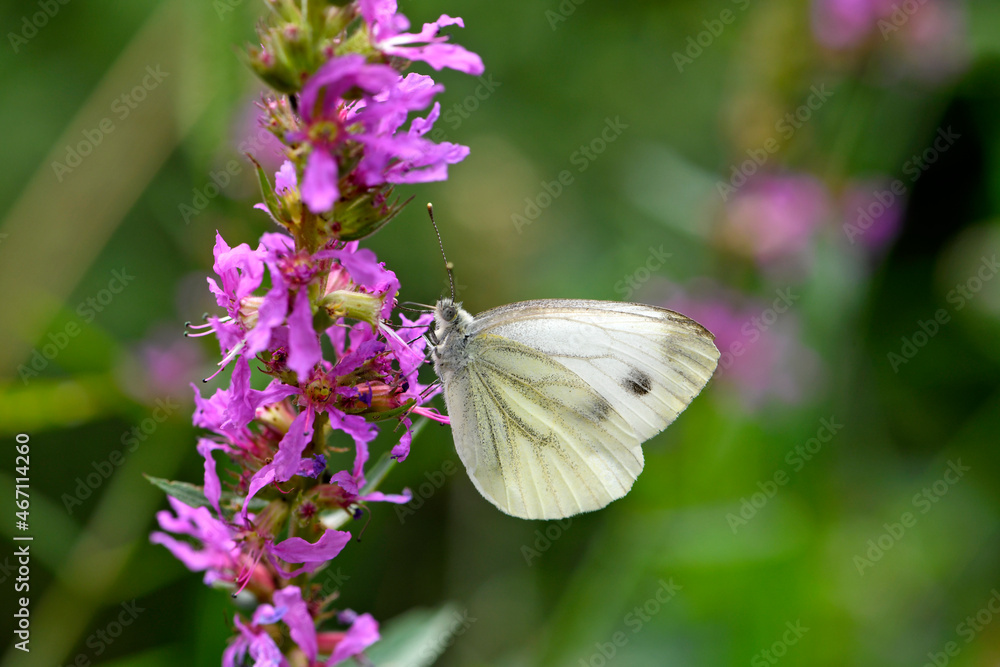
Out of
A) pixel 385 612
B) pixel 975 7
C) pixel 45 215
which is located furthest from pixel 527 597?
pixel 975 7

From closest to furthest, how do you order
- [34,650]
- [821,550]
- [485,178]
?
1. [34,650]
2. [821,550]
3. [485,178]

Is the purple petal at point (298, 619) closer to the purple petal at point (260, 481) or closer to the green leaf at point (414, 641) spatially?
the purple petal at point (260, 481)

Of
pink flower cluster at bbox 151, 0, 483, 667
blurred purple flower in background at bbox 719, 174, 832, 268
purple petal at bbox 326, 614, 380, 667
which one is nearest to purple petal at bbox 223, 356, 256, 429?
pink flower cluster at bbox 151, 0, 483, 667

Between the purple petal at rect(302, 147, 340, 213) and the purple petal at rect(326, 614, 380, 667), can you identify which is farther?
the purple petal at rect(326, 614, 380, 667)

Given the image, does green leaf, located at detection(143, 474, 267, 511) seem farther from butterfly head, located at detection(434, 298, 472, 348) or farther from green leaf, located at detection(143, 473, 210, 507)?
butterfly head, located at detection(434, 298, 472, 348)

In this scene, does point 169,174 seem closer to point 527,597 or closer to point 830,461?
point 527,597

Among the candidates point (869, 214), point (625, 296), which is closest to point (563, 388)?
point (625, 296)
